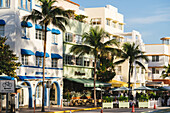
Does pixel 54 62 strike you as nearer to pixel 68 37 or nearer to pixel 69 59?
pixel 69 59

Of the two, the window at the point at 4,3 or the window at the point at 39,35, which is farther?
the window at the point at 39,35

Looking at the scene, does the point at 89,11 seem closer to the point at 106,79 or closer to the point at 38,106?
the point at 106,79

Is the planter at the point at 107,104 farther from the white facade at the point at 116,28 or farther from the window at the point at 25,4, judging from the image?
the white facade at the point at 116,28

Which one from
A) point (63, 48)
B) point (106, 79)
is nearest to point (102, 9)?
point (106, 79)

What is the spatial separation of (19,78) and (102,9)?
3397 cm

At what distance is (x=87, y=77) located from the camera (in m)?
56.4

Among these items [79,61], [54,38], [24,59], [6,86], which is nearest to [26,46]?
[24,59]

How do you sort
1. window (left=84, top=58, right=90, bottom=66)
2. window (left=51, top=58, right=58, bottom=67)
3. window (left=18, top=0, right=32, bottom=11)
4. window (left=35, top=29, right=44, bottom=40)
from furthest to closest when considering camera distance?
window (left=84, top=58, right=90, bottom=66) → window (left=51, top=58, right=58, bottom=67) → window (left=35, top=29, right=44, bottom=40) → window (left=18, top=0, right=32, bottom=11)

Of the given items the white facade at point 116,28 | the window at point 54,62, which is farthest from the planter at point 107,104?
the white facade at point 116,28

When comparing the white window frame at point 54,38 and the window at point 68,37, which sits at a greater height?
the window at point 68,37

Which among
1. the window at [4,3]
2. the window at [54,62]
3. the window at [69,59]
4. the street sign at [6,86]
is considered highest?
the window at [4,3]

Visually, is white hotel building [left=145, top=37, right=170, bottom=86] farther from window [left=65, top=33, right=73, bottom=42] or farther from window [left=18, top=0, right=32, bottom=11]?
window [left=18, top=0, right=32, bottom=11]

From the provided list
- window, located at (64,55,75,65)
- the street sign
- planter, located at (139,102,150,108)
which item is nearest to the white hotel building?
window, located at (64,55,75,65)

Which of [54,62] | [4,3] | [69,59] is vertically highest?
[4,3]
